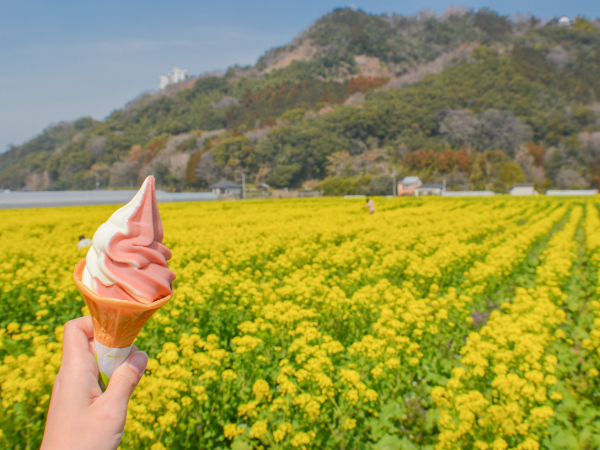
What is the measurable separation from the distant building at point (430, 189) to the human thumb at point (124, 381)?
58.1 m

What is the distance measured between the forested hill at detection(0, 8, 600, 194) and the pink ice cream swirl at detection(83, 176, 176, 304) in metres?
53.5

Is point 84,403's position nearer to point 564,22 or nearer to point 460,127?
point 460,127

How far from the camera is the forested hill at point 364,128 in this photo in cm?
6325

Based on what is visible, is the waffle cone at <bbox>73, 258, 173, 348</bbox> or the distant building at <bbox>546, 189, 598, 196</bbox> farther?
the distant building at <bbox>546, 189, 598, 196</bbox>

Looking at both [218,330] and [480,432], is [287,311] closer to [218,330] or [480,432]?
[218,330]

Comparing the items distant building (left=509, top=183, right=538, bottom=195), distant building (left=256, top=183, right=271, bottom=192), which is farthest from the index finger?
distant building (left=509, top=183, right=538, bottom=195)

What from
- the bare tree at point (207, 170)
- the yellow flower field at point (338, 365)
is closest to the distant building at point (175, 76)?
the bare tree at point (207, 170)

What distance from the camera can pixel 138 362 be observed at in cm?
131

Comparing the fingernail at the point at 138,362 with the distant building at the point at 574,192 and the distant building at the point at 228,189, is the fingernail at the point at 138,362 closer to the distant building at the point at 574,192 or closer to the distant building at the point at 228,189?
the distant building at the point at 228,189

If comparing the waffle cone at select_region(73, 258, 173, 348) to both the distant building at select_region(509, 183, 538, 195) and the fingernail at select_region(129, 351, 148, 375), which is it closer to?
the fingernail at select_region(129, 351, 148, 375)

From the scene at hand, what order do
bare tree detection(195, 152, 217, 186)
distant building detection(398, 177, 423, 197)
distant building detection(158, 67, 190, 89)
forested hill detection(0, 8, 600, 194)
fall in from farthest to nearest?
distant building detection(158, 67, 190, 89) → bare tree detection(195, 152, 217, 186) → forested hill detection(0, 8, 600, 194) → distant building detection(398, 177, 423, 197)

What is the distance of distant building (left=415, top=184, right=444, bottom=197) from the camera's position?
184 ft

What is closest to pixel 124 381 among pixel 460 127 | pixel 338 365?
pixel 338 365

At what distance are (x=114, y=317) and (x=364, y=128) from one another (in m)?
72.0
